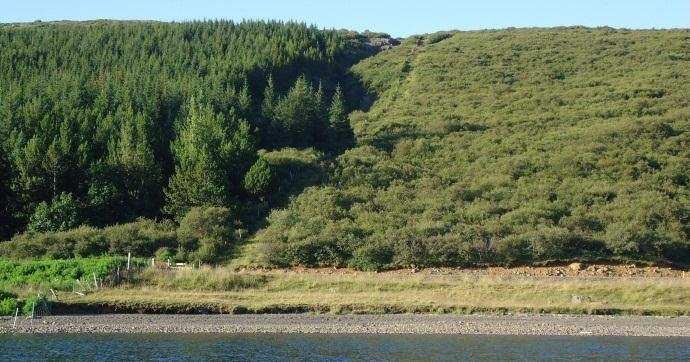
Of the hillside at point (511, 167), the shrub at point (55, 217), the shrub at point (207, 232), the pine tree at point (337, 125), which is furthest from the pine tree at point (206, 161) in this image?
the pine tree at point (337, 125)

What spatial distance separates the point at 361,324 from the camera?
2858cm

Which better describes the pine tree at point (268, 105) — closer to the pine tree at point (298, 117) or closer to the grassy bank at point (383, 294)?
the pine tree at point (298, 117)

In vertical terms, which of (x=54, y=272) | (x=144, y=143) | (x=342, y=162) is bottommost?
(x=54, y=272)

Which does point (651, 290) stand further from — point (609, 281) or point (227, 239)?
point (227, 239)

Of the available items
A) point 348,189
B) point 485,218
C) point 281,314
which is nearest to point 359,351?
point 281,314

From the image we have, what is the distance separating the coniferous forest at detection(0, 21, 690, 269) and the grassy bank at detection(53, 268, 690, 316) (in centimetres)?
415

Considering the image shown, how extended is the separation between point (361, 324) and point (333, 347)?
3.52 m

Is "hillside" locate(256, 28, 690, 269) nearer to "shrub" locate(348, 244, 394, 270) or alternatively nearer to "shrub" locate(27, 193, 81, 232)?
"shrub" locate(348, 244, 394, 270)

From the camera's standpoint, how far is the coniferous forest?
132 feet

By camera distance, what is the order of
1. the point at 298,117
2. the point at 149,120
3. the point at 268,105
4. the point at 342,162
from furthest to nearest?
the point at 268,105, the point at 298,117, the point at 342,162, the point at 149,120

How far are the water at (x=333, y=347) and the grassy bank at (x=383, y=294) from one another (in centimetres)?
359

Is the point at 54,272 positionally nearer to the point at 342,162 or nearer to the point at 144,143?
the point at 144,143

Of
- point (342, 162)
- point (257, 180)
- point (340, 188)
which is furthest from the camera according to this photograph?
point (342, 162)

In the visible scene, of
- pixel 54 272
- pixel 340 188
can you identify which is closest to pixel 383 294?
pixel 54 272
